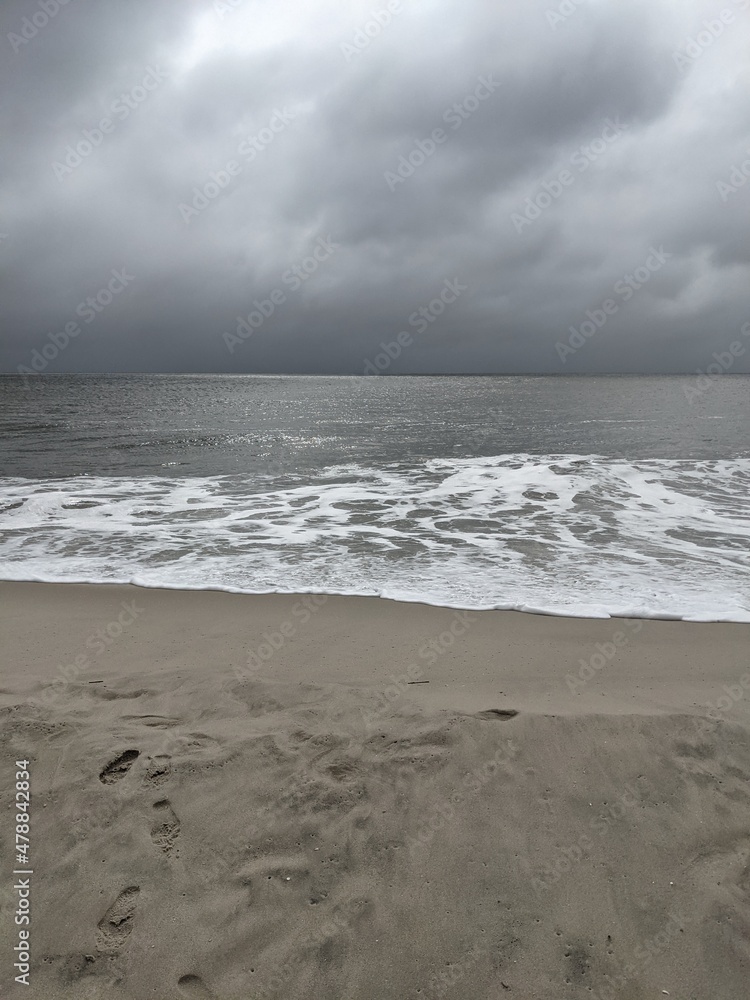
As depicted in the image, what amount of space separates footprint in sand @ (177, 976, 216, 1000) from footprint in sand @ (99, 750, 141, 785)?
131 centimetres

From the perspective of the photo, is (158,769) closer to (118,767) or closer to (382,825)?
(118,767)

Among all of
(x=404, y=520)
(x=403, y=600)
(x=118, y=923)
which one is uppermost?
(x=118, y=923)

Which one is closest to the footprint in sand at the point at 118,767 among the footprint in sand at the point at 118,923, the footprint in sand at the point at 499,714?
the footprint in sand at the point at 118,923

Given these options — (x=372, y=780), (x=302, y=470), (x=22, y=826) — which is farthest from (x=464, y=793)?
(x=302, y=470)

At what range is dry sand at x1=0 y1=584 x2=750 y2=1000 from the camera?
255 cm

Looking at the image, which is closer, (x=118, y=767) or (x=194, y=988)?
(x=194, y=988)

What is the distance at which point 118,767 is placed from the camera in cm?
358

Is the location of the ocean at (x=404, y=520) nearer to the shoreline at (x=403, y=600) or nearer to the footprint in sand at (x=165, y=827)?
the shoreline at (x=403, y=600)

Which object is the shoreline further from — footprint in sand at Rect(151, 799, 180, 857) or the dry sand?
footprint in sand at Rect(151, 799, 180, 857)

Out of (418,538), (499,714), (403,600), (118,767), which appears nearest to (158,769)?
(118,767)

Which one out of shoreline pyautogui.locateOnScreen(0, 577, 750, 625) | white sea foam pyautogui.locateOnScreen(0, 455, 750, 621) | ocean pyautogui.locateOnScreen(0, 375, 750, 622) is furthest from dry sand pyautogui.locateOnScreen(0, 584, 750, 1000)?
ocean pyautogui.locateOnScreen(0, 375, 750, 622)

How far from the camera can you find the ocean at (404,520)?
7.25 metres

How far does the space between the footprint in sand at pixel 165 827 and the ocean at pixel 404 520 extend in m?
3.85

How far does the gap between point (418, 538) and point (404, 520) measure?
1464mm
